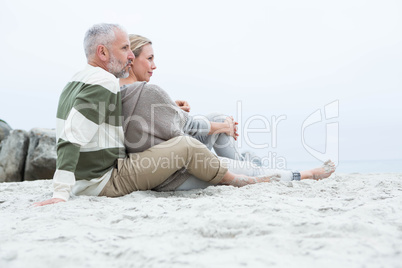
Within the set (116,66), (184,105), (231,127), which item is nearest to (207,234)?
(116,66)

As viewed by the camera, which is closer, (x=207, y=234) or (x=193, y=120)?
(x=207, y=234)

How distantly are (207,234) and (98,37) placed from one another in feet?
5.42

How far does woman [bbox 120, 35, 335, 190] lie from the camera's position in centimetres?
237

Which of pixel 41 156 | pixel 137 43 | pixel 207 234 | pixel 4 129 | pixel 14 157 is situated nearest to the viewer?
pixel 207 234

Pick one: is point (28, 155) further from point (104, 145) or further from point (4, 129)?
point (104, 145)

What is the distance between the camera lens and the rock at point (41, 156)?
570 centimetres

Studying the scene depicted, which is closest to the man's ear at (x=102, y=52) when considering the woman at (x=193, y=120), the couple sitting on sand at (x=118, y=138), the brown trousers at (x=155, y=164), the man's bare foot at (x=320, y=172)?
the couple sitting on sand at (x=118, y=138)

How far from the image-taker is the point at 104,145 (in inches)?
86.7

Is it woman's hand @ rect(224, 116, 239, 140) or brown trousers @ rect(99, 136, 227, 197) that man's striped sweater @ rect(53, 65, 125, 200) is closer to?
brown trousers @ rect(99, 136, 227, 197)

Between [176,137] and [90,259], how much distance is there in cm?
133

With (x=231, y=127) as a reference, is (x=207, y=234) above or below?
below

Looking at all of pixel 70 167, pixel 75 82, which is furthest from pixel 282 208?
pixel 75 82

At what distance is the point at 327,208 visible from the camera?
1.63 metres

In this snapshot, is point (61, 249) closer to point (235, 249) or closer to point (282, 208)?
point (235, 249)
